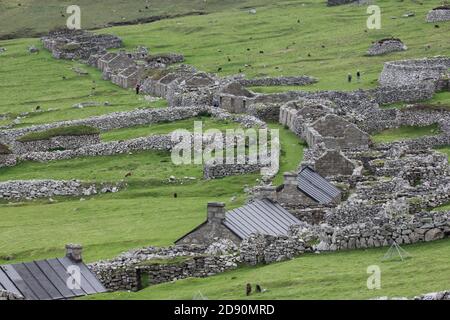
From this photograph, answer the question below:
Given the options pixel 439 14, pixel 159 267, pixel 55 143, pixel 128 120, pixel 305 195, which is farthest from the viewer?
pixel 439 14

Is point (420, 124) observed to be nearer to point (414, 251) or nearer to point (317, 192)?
point (317, 192)

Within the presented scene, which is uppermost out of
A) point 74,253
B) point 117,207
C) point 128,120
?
point 74,253

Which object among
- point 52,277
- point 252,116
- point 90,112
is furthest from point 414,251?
point 90,112

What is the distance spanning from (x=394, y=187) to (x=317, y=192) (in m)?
5.07

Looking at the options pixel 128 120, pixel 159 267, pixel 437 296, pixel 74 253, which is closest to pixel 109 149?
pixel 128 120

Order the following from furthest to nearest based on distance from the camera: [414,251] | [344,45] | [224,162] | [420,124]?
[344,45]
[420,124]
[224,162]
[414,251]

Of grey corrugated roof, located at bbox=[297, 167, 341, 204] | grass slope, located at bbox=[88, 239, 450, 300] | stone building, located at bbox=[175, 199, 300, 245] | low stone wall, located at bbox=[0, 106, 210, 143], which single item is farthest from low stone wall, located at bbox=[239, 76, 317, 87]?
grass slope, located at bbox=[88, 239, 450, 300]

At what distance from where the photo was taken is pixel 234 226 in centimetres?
5122

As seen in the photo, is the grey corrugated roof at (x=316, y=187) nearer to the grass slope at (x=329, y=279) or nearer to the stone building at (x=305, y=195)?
the stone building at (x=305, y=195)

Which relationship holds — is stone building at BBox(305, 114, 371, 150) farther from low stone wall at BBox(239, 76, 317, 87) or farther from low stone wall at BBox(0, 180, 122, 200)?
low stone wall at BBox(239, 76, 317, 87)

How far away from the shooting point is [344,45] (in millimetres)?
140625

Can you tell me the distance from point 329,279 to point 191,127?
185 feet

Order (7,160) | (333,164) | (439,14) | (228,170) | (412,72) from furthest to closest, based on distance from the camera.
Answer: (439,14), (412,72), (7,160), (228,170), (333,164)

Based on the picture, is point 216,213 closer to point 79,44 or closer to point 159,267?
point 159,267
